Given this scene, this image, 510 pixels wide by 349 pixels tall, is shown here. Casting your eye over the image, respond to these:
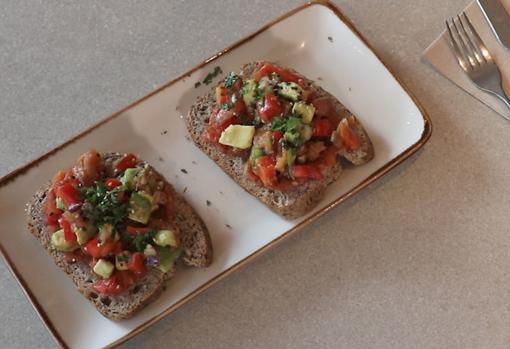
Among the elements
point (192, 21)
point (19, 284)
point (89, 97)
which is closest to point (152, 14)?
point (192, 21)

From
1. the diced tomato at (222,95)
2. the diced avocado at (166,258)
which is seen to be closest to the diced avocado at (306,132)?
the diced tomato at (222,95)

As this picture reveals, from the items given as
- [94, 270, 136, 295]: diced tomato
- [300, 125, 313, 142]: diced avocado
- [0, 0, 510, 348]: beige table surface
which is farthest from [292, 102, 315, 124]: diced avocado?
[94, 270, 136, 295]: diced tomato

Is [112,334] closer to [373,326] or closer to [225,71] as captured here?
[373,326]

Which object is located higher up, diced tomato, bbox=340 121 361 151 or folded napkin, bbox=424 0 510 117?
diced tomato, bbox=340 121 361 151

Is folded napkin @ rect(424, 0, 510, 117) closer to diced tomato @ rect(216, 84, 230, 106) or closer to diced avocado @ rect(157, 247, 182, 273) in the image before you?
diced tomato @ rect(216, 84, 230, 106)

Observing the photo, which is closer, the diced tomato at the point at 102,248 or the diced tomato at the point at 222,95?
the diced tomato at the point at 102,248

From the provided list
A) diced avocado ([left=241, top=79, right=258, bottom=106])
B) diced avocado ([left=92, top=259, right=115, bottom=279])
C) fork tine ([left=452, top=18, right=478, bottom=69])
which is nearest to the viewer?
diced avocado ([left=92, top=259, right=115, bottom=279])

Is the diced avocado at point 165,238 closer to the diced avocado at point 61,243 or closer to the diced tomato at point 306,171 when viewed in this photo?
the diced avocado at point 61,243

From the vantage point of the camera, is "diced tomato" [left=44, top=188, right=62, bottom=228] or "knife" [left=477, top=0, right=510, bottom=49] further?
"knife" [left=477, top=0, right=510, bottom=49]
